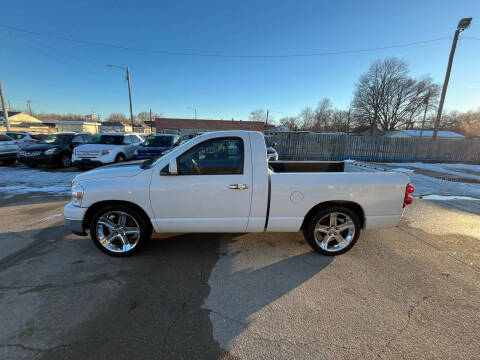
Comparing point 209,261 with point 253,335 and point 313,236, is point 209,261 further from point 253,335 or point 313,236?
point 313,236

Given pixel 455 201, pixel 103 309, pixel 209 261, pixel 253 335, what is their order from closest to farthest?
pixel 253 335, pixel 103 309, pixel 209 261, pixel 455 201

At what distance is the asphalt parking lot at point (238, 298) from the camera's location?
188 cm

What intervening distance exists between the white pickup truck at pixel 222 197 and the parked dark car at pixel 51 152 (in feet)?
31.7

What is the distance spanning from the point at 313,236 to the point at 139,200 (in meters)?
2.63

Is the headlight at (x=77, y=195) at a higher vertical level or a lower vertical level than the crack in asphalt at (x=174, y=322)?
higher

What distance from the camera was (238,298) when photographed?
8.05 feet

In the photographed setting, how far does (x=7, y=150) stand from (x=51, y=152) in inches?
122

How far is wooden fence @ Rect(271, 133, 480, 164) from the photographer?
15.5 meters

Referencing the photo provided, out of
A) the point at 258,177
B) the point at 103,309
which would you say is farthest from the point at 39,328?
the point at 258,177

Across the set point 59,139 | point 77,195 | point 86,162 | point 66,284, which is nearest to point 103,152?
point 86,162

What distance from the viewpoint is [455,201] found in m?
6.25

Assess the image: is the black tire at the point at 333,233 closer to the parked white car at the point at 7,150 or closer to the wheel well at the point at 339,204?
the wheel well at the point at 339,204

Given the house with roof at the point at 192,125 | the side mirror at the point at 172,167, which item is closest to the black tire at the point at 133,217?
the side mirror at the point at 172,167

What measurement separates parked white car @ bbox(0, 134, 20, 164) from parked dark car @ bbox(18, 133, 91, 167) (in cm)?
172
